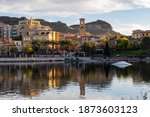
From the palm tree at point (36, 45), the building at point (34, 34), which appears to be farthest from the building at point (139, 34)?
the palm tree at point (36, 45)

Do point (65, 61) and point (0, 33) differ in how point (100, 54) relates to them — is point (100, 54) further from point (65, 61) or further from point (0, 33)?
point (0, 33)

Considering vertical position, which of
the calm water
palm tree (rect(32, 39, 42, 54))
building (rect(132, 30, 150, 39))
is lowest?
the calm water

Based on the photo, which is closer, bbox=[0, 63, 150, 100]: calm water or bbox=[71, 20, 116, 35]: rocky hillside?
→ bbox=[0, 63, 150, 100]: calm water

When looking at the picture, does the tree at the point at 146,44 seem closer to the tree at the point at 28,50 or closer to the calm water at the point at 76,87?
the tree at the point at 28,50

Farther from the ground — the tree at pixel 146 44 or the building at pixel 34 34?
the building at pixel 34 34

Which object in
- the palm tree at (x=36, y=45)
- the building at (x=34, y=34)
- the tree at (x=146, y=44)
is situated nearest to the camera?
the tree at (x=146, y=44)

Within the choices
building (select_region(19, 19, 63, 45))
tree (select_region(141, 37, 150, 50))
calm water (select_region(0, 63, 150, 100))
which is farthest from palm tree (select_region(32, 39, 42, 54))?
calm water (select_region(0, 63, 150, 100))

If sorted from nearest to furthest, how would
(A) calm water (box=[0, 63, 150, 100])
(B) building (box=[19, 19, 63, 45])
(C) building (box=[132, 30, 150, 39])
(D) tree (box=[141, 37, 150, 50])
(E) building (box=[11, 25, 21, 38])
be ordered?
1. (A) calm water (box=[0, 63, 150, 100])
2. (D) tree (box=[141, 37, 150, 50])
3. (B) building (box=[19, 19, 63, 45])
4. (E) building (box=[11, 25, 21, 38])
5. (C) building (box=[132, 30, 150, 39])

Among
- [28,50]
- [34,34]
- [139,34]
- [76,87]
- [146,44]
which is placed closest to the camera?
[76,87]

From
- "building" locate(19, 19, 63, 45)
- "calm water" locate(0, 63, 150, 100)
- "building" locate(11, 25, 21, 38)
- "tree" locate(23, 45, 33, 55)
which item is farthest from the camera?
"building" locate(11, 25, 21, 38)

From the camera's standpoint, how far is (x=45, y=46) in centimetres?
6844

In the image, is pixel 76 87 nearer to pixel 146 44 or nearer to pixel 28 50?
pixel 146 44

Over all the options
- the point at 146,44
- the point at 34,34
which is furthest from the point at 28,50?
the point at 146,44

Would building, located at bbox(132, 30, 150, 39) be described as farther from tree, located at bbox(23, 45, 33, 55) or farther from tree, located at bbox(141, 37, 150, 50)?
tree, located at bbox(23, 45, 33, 55)
